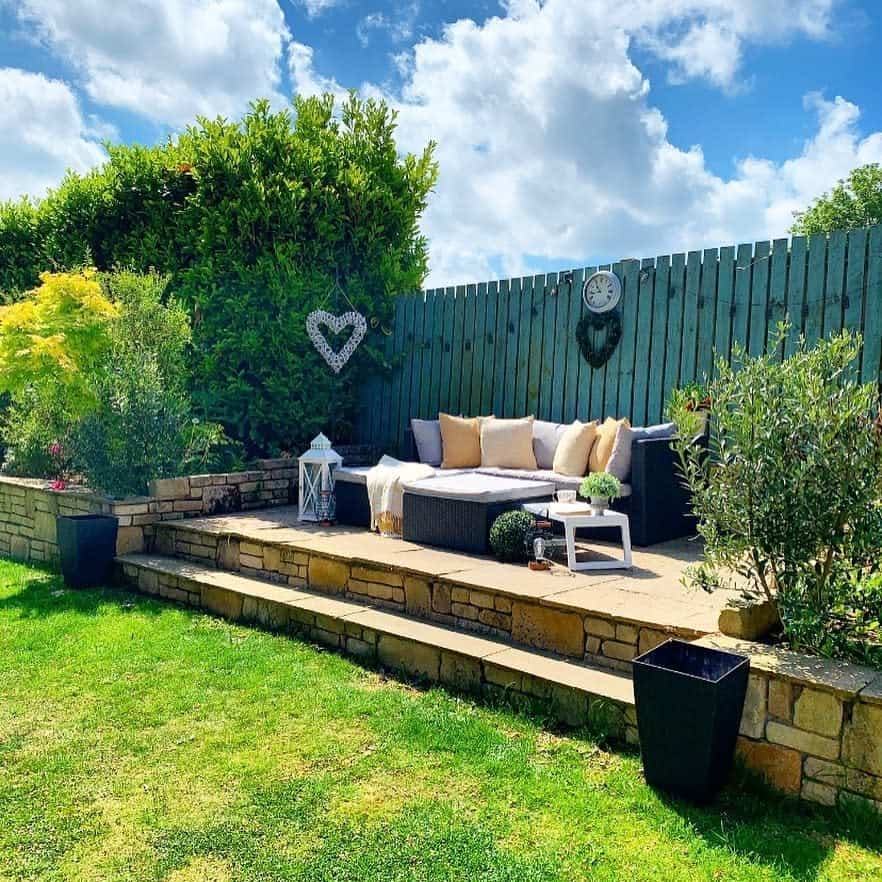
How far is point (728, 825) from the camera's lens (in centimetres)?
241

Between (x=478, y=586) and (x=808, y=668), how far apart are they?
164 cm

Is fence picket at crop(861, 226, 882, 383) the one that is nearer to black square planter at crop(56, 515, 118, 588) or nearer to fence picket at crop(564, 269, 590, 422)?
fence picket at crop(564, 269, 590, 422)

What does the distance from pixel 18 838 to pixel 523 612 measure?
2.20 metres

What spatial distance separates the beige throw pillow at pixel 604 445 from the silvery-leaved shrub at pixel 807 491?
242 centimetres

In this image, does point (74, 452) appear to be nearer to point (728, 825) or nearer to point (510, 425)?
point (510, 425)

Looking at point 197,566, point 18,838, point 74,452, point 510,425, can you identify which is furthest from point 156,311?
point 18,838

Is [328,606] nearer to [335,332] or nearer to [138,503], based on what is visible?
[138,503]

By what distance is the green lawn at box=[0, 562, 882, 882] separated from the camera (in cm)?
220

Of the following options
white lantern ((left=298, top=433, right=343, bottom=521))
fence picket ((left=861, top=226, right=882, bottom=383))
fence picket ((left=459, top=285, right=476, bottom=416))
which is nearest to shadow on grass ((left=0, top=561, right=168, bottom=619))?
white lantern ((left=298, top=433, right=343, bottom=521))

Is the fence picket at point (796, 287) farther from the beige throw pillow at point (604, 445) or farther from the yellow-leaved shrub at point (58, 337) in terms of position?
the yellow-leaved shrub at point (58, 337)

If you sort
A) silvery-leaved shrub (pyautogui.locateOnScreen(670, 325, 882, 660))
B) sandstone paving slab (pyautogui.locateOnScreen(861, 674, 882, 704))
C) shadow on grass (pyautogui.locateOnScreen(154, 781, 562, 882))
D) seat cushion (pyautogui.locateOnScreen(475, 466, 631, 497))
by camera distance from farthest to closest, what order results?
seat cushion (pyautogui.locateOnScreen(475, 466, 631, 497)) < silvery-leaved shrub (pyautogui.locateOnScreen(670, 325, 882, 660)) < sandstone paving slab (pyautogui.locateOnScreen(861, 674, 882, 704)) < shadow on grass (pyautogui.locateOnScreen(154, 781, 562, 882))

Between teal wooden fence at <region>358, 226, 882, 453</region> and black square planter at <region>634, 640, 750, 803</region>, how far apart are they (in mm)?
3183

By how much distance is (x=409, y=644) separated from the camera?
374 centimetres

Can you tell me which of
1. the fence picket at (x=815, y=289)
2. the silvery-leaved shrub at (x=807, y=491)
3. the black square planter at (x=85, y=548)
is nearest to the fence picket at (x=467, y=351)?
the fence picket at (x=815, y=289)
